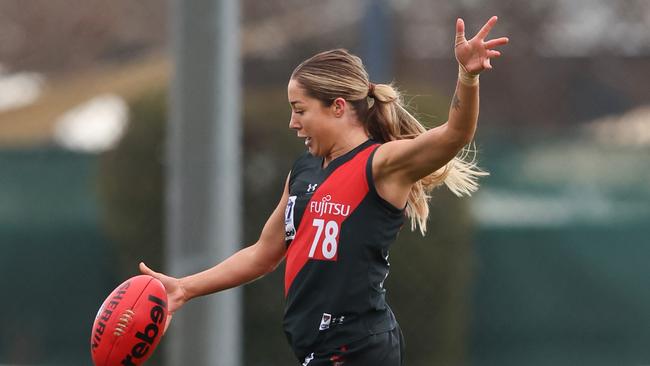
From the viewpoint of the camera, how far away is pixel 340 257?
177 inches

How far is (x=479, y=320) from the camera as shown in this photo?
1105cm

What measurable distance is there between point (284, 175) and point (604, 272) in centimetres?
290

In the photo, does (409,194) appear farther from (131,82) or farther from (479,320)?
(131,82)

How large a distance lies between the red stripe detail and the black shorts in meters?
0.30

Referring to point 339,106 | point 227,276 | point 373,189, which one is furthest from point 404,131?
point 227,276

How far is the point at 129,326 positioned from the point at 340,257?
90 cm

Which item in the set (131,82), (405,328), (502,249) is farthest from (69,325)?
(131,82)

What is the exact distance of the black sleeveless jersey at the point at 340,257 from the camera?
4516mm

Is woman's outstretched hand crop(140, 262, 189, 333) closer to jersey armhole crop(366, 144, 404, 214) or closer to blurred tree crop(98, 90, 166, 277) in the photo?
jersey armhole crop(366, 144, 404, 214)

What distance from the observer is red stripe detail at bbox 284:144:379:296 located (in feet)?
14.9

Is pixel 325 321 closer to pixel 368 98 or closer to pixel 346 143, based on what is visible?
pixel 346 143

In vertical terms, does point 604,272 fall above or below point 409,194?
below

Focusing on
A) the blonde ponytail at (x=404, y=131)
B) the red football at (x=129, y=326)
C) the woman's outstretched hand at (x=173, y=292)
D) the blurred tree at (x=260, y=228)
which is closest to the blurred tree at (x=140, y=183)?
the blurred tree at (x=260, y=228)

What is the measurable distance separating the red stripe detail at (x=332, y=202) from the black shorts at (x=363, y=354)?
0.30 m
